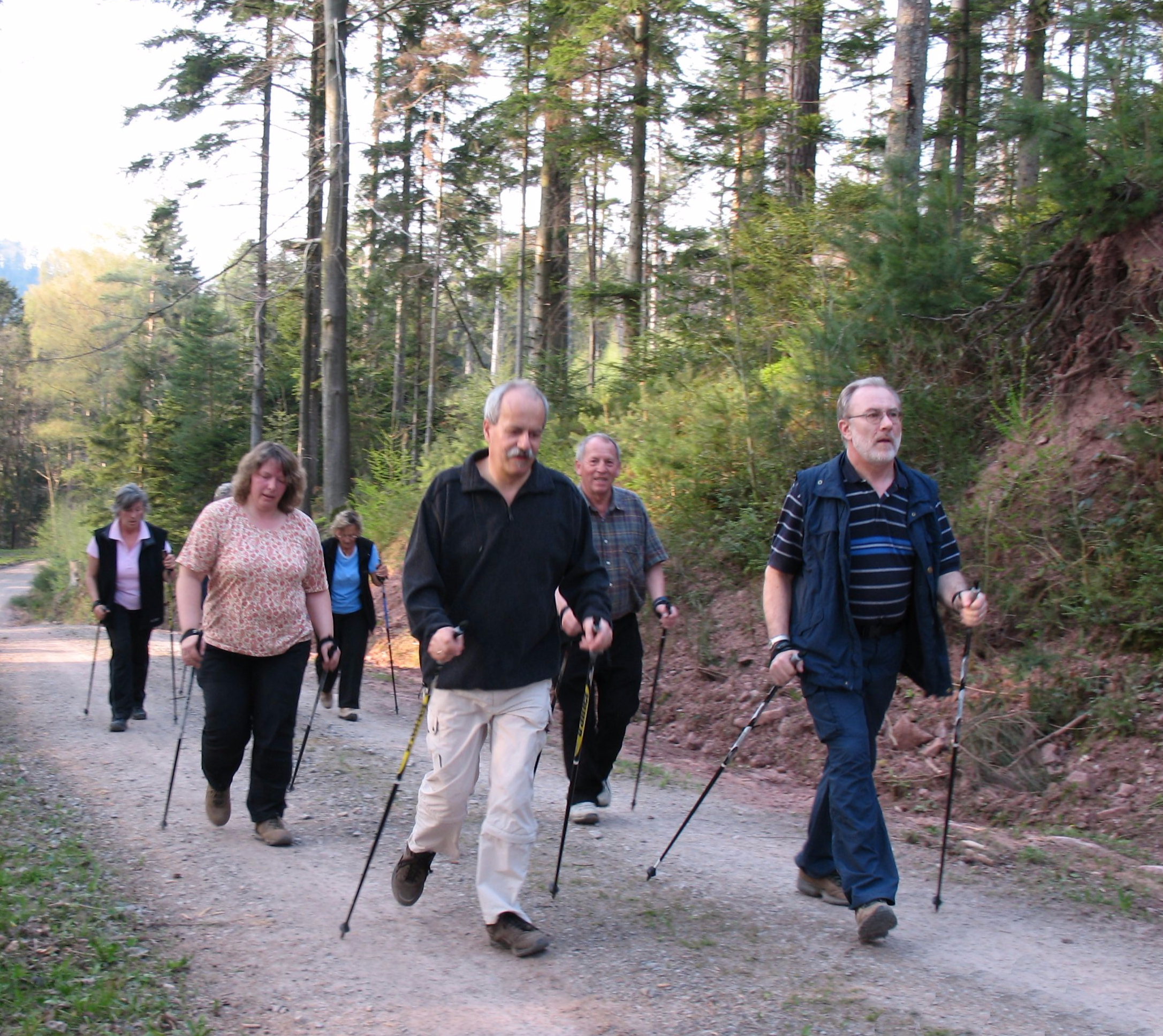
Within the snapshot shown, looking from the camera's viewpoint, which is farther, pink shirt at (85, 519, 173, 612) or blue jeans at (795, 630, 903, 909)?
pink shirt at (85, 519, 173, 612)

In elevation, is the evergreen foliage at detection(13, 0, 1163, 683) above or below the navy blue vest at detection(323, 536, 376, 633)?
above

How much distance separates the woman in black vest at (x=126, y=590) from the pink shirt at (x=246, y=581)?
4.58m

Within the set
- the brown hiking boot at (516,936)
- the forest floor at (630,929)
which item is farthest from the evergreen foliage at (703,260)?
the brown hiking boot at (516,936)

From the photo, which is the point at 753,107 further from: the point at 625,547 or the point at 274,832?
the point at 274,832

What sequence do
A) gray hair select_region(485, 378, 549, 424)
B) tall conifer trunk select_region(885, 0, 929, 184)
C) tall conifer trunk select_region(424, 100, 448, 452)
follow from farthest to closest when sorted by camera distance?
1. tall conifer trunk select_region(424, 100, 448, 452)
2. tall conifer trunk select_region(885, 0, 929, 184)
3. gray hair select_region(485, 378, 549, 424)

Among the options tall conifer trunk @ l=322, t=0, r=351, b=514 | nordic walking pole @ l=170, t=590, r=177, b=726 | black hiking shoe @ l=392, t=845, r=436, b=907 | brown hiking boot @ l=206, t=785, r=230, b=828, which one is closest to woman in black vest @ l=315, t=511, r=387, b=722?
nordic walking pole @ l=170, t=590, r=177, b=726

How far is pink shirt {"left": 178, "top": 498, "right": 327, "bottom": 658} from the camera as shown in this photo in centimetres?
626

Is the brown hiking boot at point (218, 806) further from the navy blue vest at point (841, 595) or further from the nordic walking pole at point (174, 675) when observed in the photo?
the navy blue vest at point (841, 595)

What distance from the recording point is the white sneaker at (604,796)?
7.21 metres

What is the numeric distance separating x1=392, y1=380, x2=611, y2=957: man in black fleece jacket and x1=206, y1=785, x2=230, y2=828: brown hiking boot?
90.0 inches

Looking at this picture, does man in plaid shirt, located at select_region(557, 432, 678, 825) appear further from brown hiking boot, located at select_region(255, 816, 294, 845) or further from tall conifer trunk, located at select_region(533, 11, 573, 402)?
tall conifer trunk, located at select_region(533, 11, 573, 402)

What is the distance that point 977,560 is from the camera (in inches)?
379

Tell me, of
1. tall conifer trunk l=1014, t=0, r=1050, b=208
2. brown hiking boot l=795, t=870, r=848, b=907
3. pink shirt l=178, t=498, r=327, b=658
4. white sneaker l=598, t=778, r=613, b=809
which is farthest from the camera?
tall conifer trunk l=1014, t=0, r=1050, b=208

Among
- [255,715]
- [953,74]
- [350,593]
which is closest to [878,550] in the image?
[255,715]
